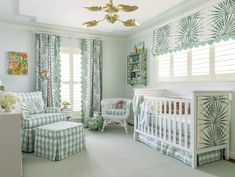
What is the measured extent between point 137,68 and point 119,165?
2878 mm

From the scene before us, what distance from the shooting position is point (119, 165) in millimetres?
2643

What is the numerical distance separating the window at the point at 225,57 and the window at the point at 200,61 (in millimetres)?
190

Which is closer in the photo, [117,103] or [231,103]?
[231,103]

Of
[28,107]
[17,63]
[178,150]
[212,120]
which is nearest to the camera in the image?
[212,120]

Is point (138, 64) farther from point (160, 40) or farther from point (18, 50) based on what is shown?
point (18, 50)

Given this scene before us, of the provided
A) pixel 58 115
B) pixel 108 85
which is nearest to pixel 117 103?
pixel 108 85

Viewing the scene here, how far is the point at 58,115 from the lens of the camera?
3.61m

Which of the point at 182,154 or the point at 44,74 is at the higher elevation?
the point at 44,74

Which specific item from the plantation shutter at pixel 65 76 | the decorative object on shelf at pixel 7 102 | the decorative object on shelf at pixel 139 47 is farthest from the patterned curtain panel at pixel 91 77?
the decorative object on shelf at pixel 7 102

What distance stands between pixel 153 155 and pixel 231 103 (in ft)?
4.49

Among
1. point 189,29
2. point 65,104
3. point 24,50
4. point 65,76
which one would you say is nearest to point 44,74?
point 65,76

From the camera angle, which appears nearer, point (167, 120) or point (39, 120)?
point (167, 120)

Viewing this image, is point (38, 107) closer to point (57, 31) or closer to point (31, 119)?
point (31, 119)

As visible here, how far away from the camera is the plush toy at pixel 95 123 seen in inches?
180
